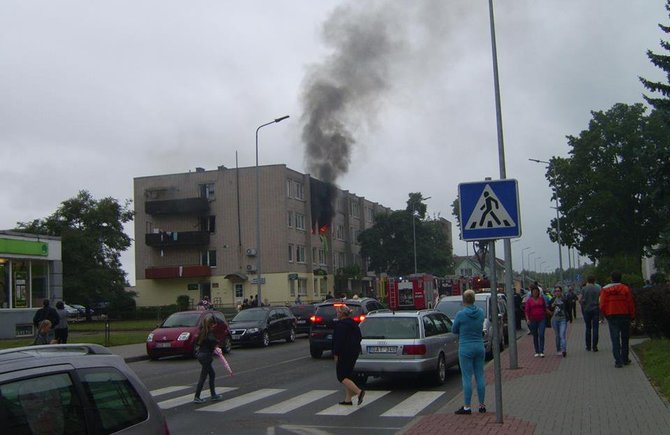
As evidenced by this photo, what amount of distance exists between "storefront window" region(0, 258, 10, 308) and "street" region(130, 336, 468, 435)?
1364cm

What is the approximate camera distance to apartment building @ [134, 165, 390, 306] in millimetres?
57656

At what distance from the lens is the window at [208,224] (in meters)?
59.6

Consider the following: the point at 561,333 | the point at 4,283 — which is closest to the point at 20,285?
the point at 4,283

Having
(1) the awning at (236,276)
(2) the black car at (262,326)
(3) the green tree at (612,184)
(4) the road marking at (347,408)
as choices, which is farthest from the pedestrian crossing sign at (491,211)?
(1) the awning at (236,276)

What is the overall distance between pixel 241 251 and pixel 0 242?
30.2m

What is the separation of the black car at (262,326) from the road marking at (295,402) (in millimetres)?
11970

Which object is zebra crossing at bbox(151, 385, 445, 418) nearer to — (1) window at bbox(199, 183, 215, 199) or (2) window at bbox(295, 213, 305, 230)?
(2) window at bbox(295, 213, 305, 230)

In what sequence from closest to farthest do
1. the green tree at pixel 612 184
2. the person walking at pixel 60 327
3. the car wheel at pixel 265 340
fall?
the person walking at pixel 60 327
the car wheel at pixel 265 340
the green tree at pixel 612 184

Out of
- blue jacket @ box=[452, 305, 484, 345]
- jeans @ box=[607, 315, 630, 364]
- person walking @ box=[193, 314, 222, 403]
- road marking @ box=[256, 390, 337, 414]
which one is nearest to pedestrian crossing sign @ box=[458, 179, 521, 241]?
blue jacket @ box=[452, 305, 484, 345]

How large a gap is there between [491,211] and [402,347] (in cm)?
512

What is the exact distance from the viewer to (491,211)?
845cm

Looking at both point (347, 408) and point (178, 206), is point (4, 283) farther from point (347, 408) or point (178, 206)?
point (178, 206)

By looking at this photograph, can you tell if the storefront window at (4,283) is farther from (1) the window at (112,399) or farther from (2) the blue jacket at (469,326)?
(1) the window at (112,399)

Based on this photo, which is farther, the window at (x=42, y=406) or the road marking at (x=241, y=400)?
the road marking at (x=241, y=400)
